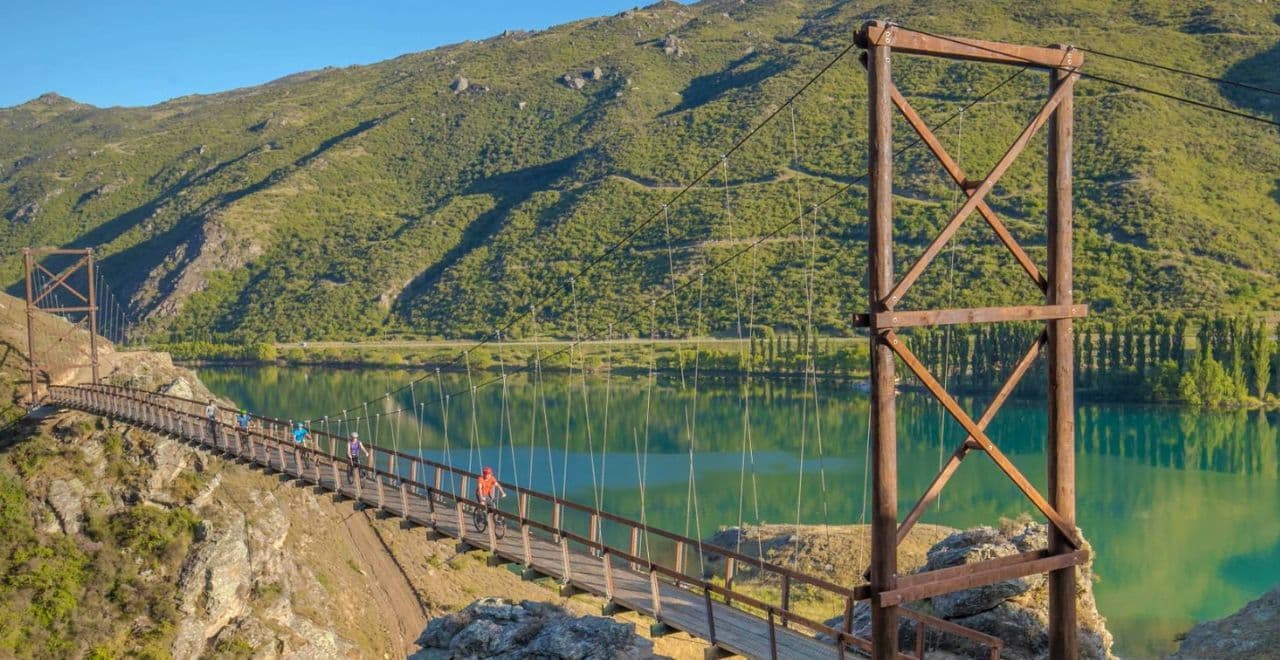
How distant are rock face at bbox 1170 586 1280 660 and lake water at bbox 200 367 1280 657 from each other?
5.45 meters

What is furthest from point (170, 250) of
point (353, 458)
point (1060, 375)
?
point (1060, 375)

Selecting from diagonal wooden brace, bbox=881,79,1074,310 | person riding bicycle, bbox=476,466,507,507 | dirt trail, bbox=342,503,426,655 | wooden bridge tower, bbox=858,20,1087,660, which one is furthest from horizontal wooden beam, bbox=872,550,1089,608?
dirt trail, bbox=342,503,426,655

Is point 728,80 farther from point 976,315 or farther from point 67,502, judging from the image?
point 976,315

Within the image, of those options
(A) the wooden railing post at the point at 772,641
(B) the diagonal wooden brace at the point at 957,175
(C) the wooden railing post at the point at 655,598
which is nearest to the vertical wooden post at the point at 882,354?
(B) the diagonal wooden brace at the point at 957,175

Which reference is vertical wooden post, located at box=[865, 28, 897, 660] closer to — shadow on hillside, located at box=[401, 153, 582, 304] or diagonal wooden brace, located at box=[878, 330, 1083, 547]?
diagonal wooden brace, located at box=[878, 330, 1083, 547]

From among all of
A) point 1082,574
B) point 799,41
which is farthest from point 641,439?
point 799,41

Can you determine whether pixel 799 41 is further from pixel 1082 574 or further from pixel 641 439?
pixel 1082 574

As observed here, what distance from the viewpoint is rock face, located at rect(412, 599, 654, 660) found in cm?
1315

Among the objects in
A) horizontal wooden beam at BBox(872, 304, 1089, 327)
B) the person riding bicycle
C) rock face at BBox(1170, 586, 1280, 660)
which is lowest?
rock face at BBox(1170, 586, 1280, 660)

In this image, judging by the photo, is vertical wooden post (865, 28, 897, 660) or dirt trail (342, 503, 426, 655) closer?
vertical wooden post (865, 28, 897, 660)

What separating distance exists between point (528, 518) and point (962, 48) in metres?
11.7

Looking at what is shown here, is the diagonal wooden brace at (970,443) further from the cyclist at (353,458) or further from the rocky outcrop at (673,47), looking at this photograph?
the rocky outcrop at (673,47)

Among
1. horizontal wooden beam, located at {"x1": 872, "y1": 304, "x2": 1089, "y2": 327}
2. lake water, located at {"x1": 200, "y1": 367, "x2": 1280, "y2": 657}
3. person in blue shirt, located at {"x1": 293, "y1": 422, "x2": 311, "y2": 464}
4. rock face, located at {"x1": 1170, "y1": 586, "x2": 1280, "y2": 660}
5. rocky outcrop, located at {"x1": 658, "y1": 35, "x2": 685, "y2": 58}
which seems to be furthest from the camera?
rocky outcrop, located at {"x1": 658, "y1": 35, "x2": 685, "y2": 58}

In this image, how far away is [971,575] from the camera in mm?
6070
